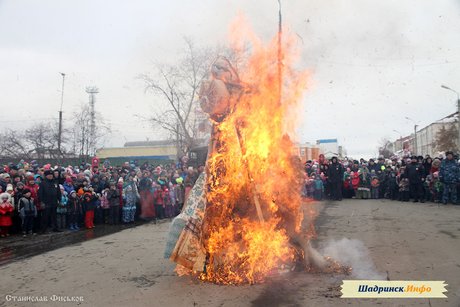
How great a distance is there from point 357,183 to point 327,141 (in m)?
11.7

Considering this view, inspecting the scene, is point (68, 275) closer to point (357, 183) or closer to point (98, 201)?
point (98, 201)

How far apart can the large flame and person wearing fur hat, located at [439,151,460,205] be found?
910 centimetres

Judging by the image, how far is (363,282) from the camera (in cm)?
443

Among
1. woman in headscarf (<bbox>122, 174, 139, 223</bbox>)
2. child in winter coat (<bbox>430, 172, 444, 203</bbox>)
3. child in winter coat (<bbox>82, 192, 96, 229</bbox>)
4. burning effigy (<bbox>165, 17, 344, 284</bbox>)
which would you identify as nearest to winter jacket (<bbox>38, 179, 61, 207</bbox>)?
child in winter coat (<bbox>82, 192, 96, 229</bbox>)

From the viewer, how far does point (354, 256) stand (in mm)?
5902

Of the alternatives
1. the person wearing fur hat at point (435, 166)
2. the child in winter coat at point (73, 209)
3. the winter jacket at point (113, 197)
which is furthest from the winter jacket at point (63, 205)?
the person wearing fur hat at point (435, 166)

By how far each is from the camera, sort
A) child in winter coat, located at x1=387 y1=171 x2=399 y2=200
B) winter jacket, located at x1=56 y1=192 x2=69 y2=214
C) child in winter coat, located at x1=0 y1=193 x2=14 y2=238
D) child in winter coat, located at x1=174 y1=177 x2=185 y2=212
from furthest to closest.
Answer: child in winter coat, located at x1=387 y1=171 x2=399 y2=200, child in winter coat, located at x1=174 y1=177 x2=185 y2=212, winter jacket, located at x1=56 y1=192 x2=69 y2=214, child in winter coat, located at x1=0 y1=193 x2=14 y2=238

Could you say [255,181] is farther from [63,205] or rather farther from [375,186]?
[375,186]

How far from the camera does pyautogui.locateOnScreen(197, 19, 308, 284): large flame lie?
4902 mm

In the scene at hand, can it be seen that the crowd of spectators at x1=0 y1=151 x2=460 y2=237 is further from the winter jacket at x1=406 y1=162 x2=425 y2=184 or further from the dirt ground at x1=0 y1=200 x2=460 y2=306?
the dirt ground at x1=0 y1=200 x2=460 y2=306

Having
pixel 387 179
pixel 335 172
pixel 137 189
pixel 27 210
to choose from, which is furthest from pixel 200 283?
pixel 387 179

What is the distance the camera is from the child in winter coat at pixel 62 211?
1058cm

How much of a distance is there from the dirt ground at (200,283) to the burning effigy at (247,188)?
0.29m

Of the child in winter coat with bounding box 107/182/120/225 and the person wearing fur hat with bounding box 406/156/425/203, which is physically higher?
the person wearing fur hat with bounding box 406/156/425/203
